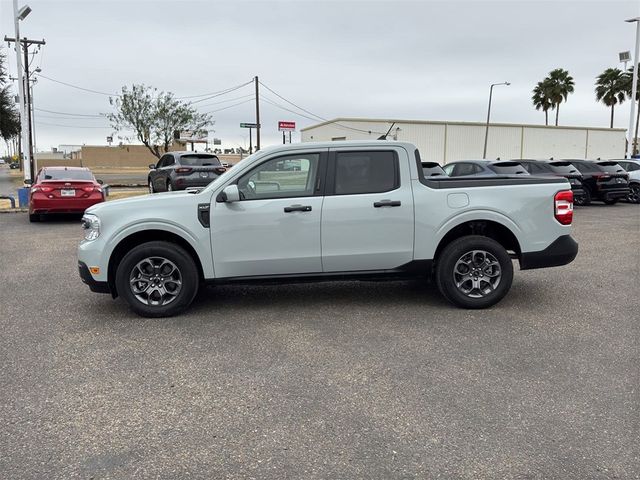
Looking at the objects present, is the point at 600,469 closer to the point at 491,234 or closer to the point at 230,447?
the point at 230,447

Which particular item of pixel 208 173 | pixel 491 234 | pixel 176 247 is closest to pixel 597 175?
pixel 208 173

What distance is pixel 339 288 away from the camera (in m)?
6.94

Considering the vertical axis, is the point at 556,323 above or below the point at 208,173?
below

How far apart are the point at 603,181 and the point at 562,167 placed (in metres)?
1.74

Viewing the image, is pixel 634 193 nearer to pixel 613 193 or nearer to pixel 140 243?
pixel 613 193

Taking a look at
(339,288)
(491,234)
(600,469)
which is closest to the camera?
(600,469)

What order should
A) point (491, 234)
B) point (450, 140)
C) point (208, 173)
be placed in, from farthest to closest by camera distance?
1. point (450, 140)
2. point (208, 173)
3. point (491, 234)

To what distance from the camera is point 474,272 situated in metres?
5.90

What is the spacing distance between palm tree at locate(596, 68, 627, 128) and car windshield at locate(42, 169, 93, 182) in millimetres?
53255

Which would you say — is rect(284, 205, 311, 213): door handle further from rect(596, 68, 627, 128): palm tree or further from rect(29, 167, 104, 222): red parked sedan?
rect(596, 68, 627, 128): palm tree

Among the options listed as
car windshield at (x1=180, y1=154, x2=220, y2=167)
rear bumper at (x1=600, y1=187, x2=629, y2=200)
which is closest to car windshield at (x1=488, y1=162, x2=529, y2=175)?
rear bumper at (x1=600, y1=187, x2=629, y2=200)

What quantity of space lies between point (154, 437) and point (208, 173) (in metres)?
15.1

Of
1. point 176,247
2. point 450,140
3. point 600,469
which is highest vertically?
point 450,140

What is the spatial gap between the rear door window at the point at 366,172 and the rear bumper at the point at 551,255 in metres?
1.64
